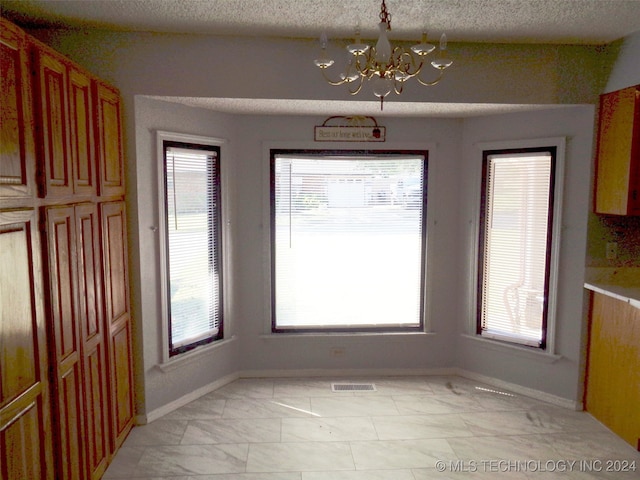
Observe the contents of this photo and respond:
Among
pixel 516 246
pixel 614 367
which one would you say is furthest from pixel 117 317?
pixel 614 367

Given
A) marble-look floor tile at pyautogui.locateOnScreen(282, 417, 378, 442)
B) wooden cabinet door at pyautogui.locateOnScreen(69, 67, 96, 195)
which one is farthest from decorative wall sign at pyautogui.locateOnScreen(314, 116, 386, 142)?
marble-look floor tile at pyautogui.locateOnScreen(282, 417, 378, 442)

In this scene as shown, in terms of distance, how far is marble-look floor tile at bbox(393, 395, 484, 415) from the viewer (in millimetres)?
3623

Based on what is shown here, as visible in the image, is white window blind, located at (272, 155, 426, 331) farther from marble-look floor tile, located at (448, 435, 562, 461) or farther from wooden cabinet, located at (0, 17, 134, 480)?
wooden cabinet, located at (0, 17, 134, 480)

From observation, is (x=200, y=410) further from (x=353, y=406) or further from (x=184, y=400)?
(x=353, y=406)

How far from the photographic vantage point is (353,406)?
3.70 meters

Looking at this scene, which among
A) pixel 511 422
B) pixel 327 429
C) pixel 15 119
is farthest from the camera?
pixel 511 422

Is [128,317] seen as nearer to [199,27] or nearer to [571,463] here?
[199,27]

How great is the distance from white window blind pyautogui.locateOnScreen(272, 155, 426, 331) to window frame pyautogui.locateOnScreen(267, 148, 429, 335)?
2 cm

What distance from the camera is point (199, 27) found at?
10.1 ft

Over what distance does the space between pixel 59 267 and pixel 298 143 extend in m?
2.39

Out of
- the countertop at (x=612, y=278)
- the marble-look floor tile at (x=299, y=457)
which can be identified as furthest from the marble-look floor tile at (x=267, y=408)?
the countertop at (x=612, y=278)

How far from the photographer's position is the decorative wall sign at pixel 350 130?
4.04 m

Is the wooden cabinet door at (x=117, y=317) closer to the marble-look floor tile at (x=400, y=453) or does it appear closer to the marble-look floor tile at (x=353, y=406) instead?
the marble-look floor tile at (x=353, y=406)

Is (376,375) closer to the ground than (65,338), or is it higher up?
closer to the ground
